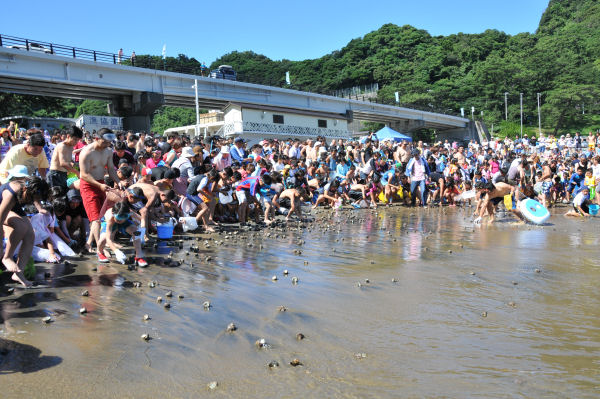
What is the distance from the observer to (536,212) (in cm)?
1263

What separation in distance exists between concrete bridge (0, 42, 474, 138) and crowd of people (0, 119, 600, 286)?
1815cm

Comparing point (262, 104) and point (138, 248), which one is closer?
point (138, 248)

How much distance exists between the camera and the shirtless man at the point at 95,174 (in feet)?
23.4

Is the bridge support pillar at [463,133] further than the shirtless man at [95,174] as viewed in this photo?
Yes

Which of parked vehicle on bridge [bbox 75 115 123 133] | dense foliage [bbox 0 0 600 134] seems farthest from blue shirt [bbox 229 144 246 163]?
dense foliage [bbox 0 0 600 134]

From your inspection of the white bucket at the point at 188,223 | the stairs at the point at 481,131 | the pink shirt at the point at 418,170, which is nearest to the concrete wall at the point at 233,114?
the pink shirt at the point at 418,170

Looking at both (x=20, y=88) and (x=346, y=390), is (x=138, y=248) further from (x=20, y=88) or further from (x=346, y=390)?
(x=20, y=88)

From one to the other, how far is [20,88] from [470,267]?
33.6 meters

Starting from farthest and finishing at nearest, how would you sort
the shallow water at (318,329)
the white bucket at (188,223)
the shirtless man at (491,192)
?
the shirtless man at (491,192) < the white bucket at (188,223) < the shallow water at (318,329)

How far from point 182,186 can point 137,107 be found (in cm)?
2882

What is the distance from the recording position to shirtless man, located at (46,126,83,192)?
7.85 m

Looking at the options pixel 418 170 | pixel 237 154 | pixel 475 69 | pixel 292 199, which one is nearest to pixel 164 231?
pixel 292 199

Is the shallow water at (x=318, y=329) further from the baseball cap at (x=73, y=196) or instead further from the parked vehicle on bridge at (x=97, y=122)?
the parked vehicle on bridge at (x=97, y=122)

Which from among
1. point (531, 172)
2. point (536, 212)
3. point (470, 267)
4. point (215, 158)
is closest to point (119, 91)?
point (215, 158)
